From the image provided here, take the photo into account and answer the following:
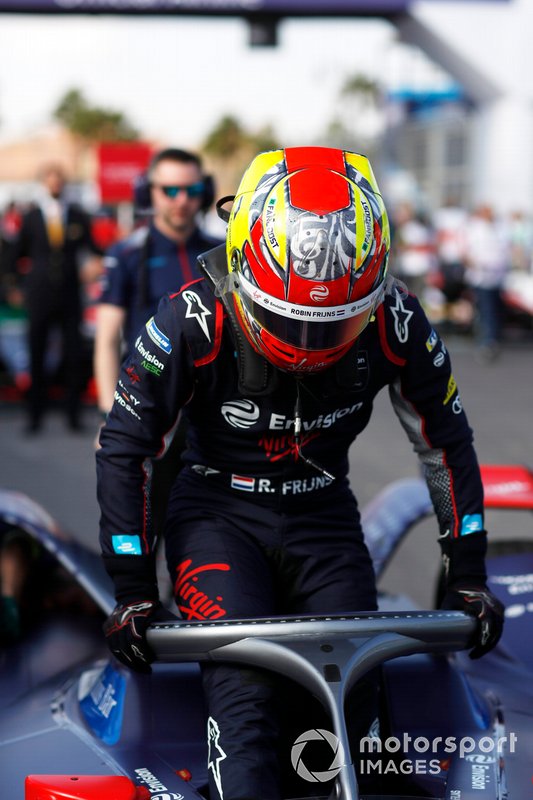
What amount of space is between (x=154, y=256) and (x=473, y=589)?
7.59 ft

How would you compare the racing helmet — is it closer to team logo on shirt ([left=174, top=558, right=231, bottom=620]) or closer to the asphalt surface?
team logo on shirt ([left=174, top=558, right=231, bottom=620])

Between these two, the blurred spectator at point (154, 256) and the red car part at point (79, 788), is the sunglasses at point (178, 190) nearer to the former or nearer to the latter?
the blurred spectator at point (154, 256)

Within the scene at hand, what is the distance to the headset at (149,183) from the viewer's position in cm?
445

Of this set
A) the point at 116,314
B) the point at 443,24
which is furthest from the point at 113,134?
the point at 116,314

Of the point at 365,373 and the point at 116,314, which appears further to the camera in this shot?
the point at 116,314

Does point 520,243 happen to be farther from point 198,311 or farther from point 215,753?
point 215,753

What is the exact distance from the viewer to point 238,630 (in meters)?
2.13

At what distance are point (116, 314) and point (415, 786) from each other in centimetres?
258

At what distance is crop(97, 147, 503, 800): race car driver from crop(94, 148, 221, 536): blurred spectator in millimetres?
1648

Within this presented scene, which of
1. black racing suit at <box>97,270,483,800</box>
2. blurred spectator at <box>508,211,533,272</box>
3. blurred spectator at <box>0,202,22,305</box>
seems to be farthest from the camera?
blurred spectator at <box>508,211,533,272</box>

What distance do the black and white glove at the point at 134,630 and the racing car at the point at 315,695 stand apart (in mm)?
38

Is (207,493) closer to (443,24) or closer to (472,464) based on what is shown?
(472,464)

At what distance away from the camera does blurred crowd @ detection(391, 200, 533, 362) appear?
13.1 meters

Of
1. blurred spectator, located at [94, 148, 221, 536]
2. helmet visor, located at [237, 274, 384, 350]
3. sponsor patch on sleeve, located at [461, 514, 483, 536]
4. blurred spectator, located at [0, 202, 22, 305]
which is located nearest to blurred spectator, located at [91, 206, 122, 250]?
blurred spectator, located at [0, 202, 22, 305]
